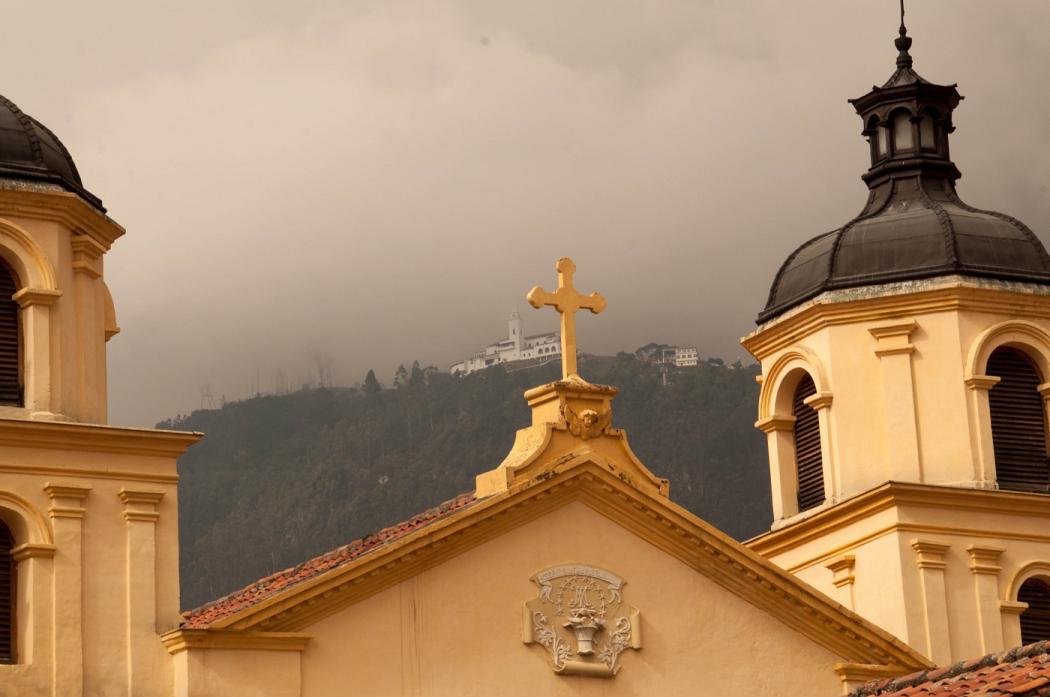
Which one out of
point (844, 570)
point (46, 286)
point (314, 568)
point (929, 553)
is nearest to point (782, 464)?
point (844, 570)

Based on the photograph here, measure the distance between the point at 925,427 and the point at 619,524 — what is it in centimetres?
524

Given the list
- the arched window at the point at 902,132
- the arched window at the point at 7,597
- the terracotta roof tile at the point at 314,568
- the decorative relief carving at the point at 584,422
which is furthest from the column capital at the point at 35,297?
the arched window at the point at 902,132

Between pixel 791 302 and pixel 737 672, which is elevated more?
pixel 791 302

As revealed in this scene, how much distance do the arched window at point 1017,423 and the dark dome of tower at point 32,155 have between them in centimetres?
1066

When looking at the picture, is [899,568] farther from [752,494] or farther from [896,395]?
[752,494]

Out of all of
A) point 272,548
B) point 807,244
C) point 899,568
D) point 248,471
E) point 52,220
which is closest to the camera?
point 52,220

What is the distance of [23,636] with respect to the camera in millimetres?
23797

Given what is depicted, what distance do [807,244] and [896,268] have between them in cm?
152

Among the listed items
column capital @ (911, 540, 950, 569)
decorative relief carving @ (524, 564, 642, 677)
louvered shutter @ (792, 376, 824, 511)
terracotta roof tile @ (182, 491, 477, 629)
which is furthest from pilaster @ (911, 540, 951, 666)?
terracotta roof tile @ (182, 491, 477, 629)

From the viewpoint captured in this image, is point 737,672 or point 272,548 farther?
point 272,548

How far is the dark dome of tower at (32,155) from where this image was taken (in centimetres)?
2530

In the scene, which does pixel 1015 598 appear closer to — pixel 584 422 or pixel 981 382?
pixel 981 382

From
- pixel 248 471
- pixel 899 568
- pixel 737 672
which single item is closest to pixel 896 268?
pixel 899 568

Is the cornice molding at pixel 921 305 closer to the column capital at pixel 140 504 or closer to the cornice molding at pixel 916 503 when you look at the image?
the cornice molding at pixel 916 503
